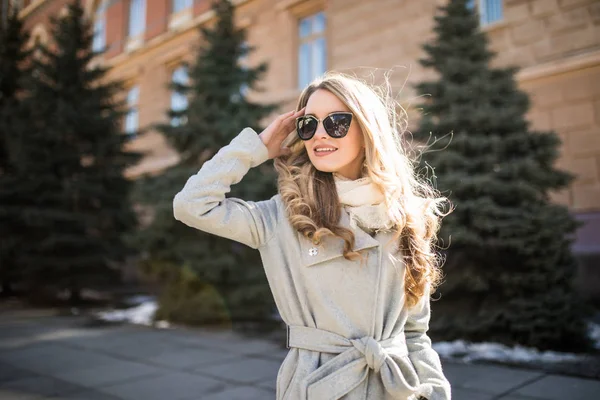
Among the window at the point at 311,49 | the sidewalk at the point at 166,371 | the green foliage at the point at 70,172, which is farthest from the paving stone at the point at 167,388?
the window at the point at 311,49

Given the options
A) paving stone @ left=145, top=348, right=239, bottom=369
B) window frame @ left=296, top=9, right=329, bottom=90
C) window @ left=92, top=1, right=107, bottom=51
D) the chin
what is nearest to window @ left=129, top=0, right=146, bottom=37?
window @ left=92, top=1, right=107, bottom=51

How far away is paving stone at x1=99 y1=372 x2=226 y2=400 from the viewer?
4008mm

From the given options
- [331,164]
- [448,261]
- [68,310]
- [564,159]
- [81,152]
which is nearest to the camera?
[331,164]

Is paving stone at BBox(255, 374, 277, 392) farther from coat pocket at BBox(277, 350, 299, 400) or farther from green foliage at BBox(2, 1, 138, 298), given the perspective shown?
green foliage at BBox(2, 1, 138, 298)

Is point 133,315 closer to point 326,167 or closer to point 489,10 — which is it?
point 326,167

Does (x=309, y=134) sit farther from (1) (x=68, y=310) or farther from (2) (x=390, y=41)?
(2) (x=390, y=41)

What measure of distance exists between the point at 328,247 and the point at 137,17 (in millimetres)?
18679

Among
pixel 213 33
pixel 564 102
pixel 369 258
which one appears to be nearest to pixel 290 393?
pixel 369 258

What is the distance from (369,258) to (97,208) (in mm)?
9937

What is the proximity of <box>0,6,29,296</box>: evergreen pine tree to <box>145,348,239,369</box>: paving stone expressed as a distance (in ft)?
20.7

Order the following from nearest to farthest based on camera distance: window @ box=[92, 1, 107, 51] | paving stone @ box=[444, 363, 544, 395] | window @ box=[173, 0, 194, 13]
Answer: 1. paving stone @ box=[444, 363, 544, 395]
2. window @ box=[173, 0, 194, 13]
3. window @ box=[92, 1, 107, 51]

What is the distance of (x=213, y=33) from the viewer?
8.24 m

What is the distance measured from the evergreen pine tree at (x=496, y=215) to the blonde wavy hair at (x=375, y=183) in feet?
11.7

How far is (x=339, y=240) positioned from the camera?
5.74 ft
